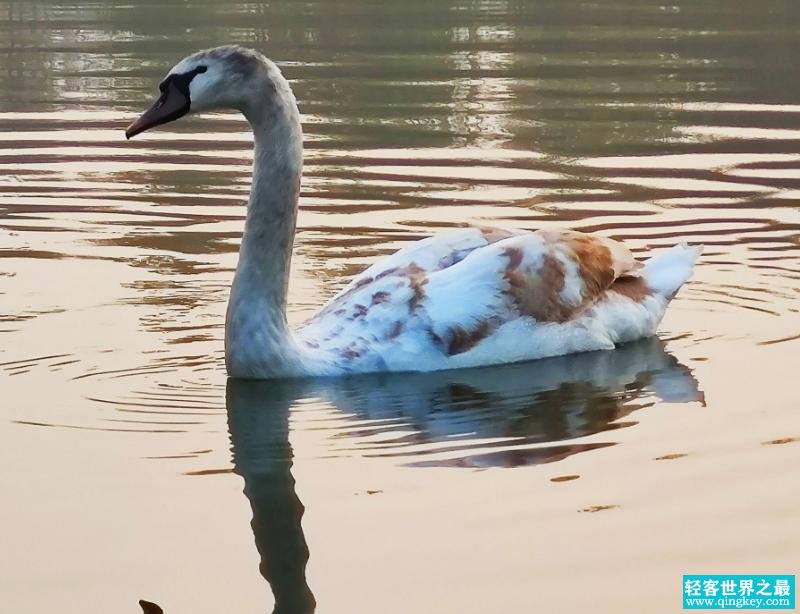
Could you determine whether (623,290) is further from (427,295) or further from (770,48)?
(770,48)

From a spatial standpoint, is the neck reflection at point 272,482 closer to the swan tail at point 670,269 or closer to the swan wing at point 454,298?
the swan wing at point 454,298

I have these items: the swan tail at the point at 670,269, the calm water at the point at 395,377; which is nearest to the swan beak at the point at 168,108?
the calm water at the point at 395,377

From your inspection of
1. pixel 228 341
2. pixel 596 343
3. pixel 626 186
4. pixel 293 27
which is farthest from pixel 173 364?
pixel 293 27

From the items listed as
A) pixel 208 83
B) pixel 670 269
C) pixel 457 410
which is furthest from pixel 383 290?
pixel 670 269

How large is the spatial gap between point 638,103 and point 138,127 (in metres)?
9.86

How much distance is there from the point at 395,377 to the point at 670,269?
6.33ft

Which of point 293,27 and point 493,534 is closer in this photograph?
point 493,534

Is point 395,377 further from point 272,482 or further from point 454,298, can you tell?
point 272,482

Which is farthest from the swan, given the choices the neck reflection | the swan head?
the neck reflection

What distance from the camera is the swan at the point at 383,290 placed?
344 inches

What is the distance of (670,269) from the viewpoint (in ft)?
33.5

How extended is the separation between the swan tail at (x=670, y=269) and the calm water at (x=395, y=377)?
0.79ft

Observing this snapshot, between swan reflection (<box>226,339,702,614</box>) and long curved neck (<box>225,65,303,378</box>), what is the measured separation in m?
0.15

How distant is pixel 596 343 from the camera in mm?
9734
